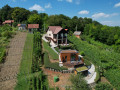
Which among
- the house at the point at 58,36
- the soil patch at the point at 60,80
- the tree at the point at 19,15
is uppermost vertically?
the tree at the point at 19,15

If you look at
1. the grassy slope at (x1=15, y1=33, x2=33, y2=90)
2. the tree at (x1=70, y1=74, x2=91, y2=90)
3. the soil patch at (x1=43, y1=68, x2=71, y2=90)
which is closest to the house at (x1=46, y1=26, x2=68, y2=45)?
the grassy slope at (x1=15, y1=33, x2=33, y2=90)

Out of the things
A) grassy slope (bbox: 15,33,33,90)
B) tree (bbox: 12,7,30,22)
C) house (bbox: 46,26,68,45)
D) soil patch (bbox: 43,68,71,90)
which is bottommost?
soil patch (bbox: 43,68,71,90)

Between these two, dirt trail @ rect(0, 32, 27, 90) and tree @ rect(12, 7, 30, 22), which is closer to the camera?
dirt trail @ rect(0, 32, 27, 90)

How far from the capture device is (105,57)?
74.6 ft

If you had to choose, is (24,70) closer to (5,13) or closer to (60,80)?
(60,80)

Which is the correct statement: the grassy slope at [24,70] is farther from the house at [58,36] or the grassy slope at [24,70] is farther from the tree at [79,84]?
the house at [58,36]

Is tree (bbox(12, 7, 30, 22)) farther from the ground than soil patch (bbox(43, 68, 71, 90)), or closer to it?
farther from the ground

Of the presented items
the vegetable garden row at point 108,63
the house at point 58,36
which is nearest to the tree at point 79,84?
the vegetable garden row at point 108,63

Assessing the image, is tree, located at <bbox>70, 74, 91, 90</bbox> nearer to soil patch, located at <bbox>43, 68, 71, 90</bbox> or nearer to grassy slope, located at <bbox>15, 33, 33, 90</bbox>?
soil patch, located at <bbox>43, 68, 71, 90</bbox>

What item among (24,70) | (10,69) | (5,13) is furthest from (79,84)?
(5,13)

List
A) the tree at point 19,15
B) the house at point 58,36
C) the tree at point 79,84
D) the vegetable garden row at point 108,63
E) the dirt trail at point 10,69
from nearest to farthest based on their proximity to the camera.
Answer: the tree at point 79,84, the dirt trail at point 10,69, the vegetable garden row at point 108,63, the house at point 58,36, the tree at point 19,15

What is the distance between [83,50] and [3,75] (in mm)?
22705

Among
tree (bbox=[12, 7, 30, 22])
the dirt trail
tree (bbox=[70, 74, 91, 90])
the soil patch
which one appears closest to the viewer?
tree (bbox=[70, 74, 91, 90])

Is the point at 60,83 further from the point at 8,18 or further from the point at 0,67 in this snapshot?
the point at 8,18
